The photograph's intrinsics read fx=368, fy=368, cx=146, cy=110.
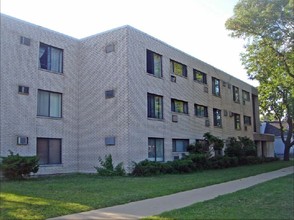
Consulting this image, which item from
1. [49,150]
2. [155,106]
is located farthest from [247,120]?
[49,150]

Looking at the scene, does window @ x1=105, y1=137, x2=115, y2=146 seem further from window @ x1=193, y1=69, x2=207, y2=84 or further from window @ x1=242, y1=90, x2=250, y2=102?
window @ x1=242, y1=90, x2=250, y2=102

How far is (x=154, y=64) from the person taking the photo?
866 inches

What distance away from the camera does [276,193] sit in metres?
11.1

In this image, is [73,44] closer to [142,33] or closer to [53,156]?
[142,33]

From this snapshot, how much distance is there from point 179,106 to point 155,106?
3236 mm

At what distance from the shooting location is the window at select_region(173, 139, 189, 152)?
76.5 ft

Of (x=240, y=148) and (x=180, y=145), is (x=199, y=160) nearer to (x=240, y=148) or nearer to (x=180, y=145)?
(x=180, y=145)

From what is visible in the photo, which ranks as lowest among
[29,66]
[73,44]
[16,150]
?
[16,150]

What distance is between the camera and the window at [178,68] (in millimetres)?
24016

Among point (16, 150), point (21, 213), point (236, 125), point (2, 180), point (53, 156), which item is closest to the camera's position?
point (21, 213)

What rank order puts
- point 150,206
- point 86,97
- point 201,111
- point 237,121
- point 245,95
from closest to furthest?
point 150,206
point 86,97
point 201,111
point 237,121
point 245,95

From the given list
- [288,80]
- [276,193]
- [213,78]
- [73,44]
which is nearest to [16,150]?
[73,44]

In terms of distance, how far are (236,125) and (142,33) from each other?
16866 mm

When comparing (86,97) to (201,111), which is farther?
(201,111)
